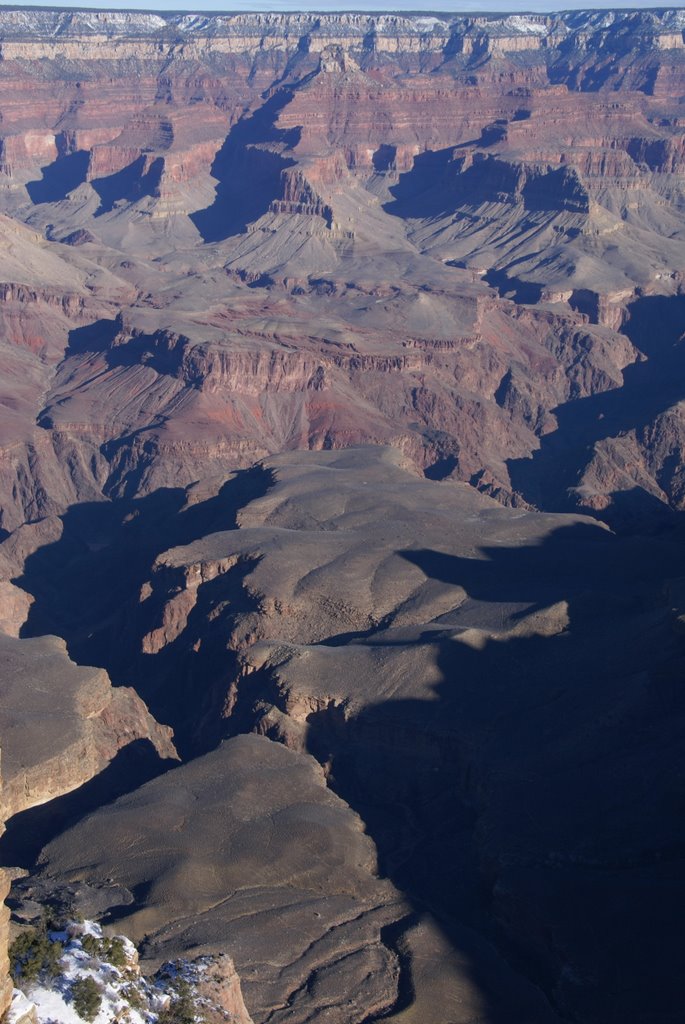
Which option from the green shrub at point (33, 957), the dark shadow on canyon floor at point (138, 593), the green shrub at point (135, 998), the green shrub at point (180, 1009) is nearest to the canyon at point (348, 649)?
the dark shadow on canyon floor at point (138, 593)

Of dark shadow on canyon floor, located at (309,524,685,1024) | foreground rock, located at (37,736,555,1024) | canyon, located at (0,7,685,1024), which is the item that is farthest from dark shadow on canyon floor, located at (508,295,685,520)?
foreground rock, located at (37,736,555,1024)


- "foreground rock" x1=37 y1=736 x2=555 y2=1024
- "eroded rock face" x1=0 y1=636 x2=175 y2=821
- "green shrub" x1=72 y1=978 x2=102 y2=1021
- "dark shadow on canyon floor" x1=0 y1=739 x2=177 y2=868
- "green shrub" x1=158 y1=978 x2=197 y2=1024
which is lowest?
"dark shadow on canyon floor" x1=0 y1=739 x2=177 y2=868

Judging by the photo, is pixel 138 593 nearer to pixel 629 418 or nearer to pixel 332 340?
pixel 332 340

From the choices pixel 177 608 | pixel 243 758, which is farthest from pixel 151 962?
pixel 177 608

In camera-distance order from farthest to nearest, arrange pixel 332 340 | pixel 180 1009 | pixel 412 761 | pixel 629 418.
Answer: pixel 629 418 → pixel 332 340 → pixel 412 761 → pixel 180 1009

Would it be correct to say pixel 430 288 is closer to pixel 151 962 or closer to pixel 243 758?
pixel 243 758

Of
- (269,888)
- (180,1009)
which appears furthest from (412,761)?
(180,1009)

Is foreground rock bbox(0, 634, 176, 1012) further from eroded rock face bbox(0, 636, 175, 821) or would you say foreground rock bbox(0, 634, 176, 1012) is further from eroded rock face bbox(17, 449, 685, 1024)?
eroded rock face bbox(17, 449, 685, 1024)
